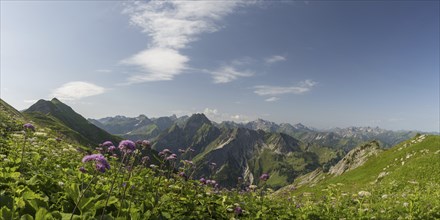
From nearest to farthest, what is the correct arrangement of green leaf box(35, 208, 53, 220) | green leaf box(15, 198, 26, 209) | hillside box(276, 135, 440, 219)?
green leaf box(35, 208, 53, 220), green leaf box(15, 198, 26, 209), hillside box(276, 135, 440, 219)

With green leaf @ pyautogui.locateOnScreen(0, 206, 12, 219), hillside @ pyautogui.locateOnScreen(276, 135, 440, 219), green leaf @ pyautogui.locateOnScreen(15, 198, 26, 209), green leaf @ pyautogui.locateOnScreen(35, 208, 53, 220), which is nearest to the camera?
green leaf @ pyautogui.locateOnScreen(35, 208, 53, 220)

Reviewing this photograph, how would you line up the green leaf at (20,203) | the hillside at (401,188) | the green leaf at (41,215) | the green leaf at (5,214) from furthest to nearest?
the hillside at (401,188), the green leaf at (20,203), the green leaf at (5,214), the green leaf at (41,215)

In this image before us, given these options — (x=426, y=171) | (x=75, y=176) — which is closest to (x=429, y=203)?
(x=75, y=176)

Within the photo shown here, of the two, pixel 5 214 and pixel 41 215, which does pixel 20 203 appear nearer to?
pixel 5 214

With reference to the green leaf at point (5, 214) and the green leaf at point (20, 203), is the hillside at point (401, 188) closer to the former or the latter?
the green leaf at point (20, 203)

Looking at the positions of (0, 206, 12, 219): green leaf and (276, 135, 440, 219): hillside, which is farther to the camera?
(276, 135, 440, 219): hillside

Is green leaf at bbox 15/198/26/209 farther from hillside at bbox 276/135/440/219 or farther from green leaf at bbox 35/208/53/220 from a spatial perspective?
hillside at bbox 276/135/440/219

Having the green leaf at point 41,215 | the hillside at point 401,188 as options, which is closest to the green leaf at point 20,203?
the green leaf at point 41,215

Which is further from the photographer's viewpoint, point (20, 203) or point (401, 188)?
point (401, 188)

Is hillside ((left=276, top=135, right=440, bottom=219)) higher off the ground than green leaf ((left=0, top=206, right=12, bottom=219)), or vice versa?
green leaf ((left=0, top=206, right=12, bottom=219))

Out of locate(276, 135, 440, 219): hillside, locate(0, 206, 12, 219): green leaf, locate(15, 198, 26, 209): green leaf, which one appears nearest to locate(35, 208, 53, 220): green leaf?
locate(0, 206, 12, 219): green leaf

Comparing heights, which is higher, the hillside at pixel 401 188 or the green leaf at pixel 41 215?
the green leaf at pixel 41 215

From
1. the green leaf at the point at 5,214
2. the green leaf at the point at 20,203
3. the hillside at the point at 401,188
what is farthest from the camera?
the hillside at the point at 401,188

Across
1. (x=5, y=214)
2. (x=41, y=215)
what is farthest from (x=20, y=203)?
(x=41, y=215)
